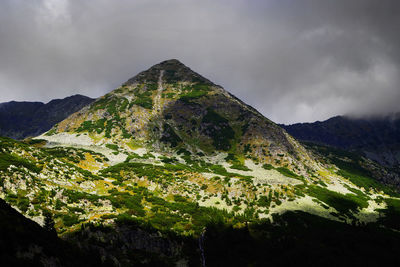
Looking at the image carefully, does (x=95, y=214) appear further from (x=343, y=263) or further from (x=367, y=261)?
(x=367, y=261)

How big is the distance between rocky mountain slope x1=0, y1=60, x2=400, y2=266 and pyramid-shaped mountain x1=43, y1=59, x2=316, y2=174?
83 cm

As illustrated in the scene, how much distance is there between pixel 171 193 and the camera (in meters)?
45.7

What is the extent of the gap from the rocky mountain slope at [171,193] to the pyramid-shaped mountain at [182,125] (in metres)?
0.83

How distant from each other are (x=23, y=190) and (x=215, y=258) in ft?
81.9

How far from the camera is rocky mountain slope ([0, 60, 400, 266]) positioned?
23953 mm

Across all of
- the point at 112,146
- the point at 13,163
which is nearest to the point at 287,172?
the point at 112,146

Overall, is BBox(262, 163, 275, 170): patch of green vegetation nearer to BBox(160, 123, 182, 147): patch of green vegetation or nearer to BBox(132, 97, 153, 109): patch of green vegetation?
BBox(160, 123, 182, 147): patch of green vegetation

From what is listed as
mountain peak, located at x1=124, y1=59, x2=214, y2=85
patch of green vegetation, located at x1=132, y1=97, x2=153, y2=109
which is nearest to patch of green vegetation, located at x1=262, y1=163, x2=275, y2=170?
patch of green vegetation, located at x1=132, y1=97, x2=153, y2=109

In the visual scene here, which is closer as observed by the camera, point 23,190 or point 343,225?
point 23,190

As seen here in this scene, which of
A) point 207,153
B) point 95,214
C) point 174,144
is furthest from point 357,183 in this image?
point 95,214

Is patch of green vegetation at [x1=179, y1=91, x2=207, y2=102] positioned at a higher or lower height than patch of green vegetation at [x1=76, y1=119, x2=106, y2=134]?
higher

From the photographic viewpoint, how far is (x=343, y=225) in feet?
127

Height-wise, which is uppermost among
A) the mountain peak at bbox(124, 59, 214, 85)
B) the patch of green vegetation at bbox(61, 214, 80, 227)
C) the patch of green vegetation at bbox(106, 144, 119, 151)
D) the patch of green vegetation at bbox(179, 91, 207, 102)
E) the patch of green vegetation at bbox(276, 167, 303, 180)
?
the mountain peak at bbox(124, 59, 214, 85)

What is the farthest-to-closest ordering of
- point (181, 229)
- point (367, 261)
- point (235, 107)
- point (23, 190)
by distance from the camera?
point (235, 107) < point (181, 229) < point (23, 190) < point (367, 261)
